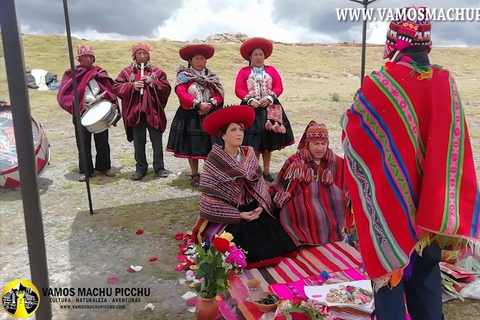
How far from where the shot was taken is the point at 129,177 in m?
6.50

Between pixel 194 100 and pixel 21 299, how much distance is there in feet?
11.0

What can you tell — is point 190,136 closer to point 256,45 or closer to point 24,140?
point 256,45

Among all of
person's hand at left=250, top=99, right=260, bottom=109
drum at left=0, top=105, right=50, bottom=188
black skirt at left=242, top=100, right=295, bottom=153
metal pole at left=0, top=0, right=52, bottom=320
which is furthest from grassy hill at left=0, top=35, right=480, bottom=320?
person's hand at left=250, top=99, right=260, bottom=109

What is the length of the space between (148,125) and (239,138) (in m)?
2.86

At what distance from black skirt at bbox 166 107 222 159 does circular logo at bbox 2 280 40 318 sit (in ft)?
10.9

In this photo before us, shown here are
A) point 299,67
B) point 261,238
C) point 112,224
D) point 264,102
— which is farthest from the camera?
point 299,67

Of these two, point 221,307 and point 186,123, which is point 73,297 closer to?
point 221,307

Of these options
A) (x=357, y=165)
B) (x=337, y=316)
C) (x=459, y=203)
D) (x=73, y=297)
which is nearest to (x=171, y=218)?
(x=73, y=297)

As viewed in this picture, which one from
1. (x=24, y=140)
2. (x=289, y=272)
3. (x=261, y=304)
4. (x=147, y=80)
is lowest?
(x=289, y=272)

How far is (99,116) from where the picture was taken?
543 cm

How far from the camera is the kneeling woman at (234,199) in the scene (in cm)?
363

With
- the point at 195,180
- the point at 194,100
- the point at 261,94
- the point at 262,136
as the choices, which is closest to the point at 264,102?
the point at 261,94

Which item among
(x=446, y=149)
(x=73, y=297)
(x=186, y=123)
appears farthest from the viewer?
(x=186, y=123)

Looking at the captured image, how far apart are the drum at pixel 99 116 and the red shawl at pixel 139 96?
0.34 m
